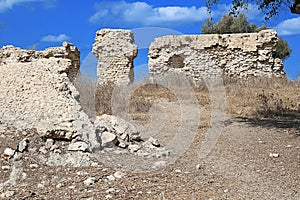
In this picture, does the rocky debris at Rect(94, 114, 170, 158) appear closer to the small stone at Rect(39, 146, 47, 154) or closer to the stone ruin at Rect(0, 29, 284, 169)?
the stone ruin at Rect(0, 29, 284, 169)

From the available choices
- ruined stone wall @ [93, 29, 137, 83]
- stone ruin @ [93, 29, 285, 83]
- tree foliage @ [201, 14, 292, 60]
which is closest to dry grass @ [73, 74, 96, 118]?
ruined stone wall @ [93, 29, 137, 83]

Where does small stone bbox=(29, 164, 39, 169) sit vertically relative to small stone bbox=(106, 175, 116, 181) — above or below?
above

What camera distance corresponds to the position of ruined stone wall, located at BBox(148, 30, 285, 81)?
62.6ft

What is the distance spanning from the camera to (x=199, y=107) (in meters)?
11.7

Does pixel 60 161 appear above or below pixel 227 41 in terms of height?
below

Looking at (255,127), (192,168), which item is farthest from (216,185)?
(255,127)

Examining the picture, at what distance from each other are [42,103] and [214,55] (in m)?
14.3

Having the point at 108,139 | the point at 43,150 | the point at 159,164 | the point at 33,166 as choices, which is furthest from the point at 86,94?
the point at 33,166

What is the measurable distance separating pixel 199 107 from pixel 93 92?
298 centimetres

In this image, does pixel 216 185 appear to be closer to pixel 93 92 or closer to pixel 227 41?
pixel 93 92

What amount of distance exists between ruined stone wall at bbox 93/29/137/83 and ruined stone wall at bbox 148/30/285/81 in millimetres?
1661

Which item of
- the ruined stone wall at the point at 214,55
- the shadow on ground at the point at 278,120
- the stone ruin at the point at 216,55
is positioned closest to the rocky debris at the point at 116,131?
the shadow on ground at the point at 278,120

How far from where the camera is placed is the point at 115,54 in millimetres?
18047

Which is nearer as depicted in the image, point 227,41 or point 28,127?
point 28,127
